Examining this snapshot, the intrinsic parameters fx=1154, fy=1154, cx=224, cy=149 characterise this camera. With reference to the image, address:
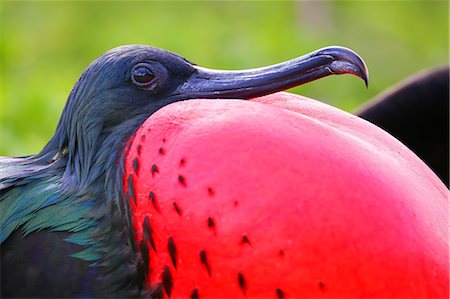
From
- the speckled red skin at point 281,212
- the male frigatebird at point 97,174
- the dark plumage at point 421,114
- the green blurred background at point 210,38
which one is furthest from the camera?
the green blurred background at point 210,38

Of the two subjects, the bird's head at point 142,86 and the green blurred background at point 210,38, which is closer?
the bird's head at point 142,86

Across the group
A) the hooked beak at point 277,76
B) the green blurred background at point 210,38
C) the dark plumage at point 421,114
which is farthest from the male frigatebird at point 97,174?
the green blurred background at point 210,38

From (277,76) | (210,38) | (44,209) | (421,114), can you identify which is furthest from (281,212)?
(210,38)

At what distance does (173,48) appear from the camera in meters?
4.87

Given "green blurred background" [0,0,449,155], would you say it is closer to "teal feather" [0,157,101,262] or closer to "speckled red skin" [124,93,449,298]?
"teal feather" [0,157,101,262]

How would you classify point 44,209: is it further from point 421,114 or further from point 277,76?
point 421,114

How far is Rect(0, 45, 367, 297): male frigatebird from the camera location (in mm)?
1763

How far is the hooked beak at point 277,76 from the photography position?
1804mm

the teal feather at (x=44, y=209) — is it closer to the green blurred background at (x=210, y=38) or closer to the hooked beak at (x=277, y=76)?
the hooked beak at (x=277, y=76)

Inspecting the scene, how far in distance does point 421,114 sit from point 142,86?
1.42m

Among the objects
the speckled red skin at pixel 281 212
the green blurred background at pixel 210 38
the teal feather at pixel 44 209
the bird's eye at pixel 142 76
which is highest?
the green blurred background at pixel 210 38

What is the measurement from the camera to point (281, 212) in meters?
A: 1.59

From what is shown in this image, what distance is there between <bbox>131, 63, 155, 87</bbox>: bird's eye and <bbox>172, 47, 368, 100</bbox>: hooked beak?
0.05m

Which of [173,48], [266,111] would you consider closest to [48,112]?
[173,48]
